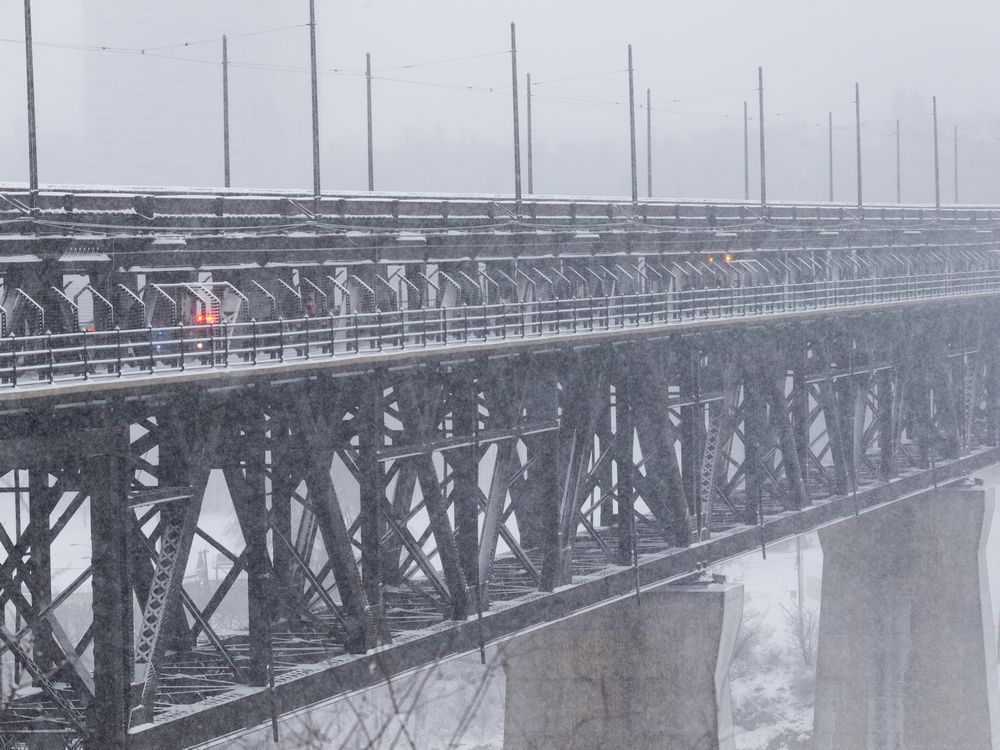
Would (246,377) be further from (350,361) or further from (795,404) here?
(795,404)

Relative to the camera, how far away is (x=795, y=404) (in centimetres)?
4306

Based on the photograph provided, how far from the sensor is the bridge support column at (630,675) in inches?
1361

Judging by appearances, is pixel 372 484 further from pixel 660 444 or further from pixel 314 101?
pixel 660 444

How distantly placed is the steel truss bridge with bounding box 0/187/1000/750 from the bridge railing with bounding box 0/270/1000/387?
0.47 ft

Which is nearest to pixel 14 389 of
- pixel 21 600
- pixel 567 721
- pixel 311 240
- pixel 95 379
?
pixel 95 379

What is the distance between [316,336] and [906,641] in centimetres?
3102

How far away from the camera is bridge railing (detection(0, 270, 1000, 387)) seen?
64.9 ft

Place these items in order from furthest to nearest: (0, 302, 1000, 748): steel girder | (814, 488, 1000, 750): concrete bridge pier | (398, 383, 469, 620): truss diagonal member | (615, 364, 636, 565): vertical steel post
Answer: (814, 488, 1000, 750): concrete bridge pier → (615, 364, 636, 565): vertical steel post → (398, 383, 469, 620): truss diagonal member → (0, 302, 1000, 748): steel girder

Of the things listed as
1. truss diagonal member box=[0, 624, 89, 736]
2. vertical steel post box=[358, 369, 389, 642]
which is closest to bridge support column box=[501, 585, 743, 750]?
vertical steel post box=[358, 369, 389, 642]

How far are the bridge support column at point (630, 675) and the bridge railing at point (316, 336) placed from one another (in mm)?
6775

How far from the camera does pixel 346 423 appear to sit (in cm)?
2516

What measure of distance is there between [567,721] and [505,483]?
894 centimetres

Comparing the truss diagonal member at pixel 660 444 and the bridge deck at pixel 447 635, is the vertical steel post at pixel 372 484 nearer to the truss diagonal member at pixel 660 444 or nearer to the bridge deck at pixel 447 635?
the bridge deck at pixel 447 635

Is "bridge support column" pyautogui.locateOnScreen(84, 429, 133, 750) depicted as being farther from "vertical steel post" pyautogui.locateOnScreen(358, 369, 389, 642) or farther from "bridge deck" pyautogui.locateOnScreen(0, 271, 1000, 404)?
"vertical steel post" pyautogui.locateOnScreen(358, 369, 389, 642)
